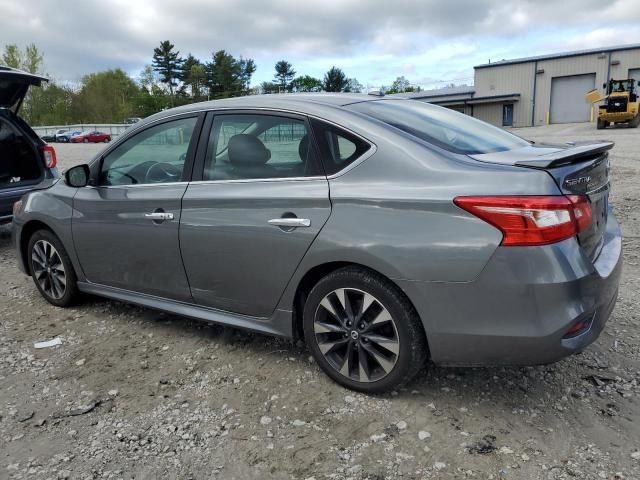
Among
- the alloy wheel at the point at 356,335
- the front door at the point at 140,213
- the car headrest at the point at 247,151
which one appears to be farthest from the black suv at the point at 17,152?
the alloy wheel at the point at 356,335

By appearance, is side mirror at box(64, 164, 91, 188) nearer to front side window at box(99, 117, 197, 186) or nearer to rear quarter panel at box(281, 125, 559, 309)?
front side window at box(99, 117, 197, 186)

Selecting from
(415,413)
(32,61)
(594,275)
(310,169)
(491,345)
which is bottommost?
(415,413)

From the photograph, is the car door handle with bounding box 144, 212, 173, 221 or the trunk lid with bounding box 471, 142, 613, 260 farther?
the car door handle with bounding box 144, 212, 173, 221

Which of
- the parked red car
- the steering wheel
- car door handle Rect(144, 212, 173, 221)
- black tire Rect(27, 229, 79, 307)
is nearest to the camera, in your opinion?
car door handle Rect(144, 212, 173, 221)

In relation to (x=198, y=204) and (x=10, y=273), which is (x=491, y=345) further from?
(x=10, y=273)

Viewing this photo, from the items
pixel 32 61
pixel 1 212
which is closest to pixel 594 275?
pixel 1 212

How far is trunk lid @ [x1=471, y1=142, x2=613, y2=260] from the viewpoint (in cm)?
246

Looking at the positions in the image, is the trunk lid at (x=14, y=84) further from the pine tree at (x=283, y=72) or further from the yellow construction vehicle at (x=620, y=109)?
the pine tree at (x=283, y=72)

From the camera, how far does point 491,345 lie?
2.54 meters

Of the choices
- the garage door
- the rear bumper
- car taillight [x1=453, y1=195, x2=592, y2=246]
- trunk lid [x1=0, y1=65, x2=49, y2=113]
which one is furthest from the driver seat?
the garage door

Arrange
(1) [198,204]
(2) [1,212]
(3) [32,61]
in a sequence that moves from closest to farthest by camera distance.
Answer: (1) [198,204] → (2) [1,212] → (3) [32,61]

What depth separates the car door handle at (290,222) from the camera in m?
2.90

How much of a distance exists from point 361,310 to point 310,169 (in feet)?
2.70

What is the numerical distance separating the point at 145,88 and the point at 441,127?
8414 centimetres
